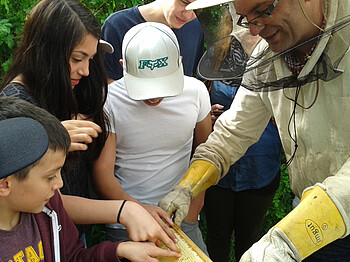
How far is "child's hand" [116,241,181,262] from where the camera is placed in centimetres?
205

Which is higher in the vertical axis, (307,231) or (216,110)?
(307,231)

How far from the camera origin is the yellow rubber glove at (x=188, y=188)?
2512 mm

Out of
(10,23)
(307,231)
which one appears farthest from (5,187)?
(10,23)

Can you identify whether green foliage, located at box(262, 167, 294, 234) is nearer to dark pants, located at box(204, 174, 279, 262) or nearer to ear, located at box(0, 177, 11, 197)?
dark pants, located at box(204, 174, 279, 262)

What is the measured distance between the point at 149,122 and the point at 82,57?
0.57m

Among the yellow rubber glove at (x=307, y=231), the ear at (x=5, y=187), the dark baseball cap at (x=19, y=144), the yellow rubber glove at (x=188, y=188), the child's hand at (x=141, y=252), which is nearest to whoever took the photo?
the dark baseball cap at (x=19, y=144)

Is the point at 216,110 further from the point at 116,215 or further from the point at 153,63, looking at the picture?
the point at 116,215

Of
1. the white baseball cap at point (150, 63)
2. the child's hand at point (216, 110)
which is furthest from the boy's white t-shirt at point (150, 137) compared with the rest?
the child's hand at point (216, 110)

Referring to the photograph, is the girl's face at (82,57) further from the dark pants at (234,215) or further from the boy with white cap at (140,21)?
the dark pants at (234,215)

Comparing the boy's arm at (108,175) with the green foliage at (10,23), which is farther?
the green foliage at (10,23)

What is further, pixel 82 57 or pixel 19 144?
pixel 82 57

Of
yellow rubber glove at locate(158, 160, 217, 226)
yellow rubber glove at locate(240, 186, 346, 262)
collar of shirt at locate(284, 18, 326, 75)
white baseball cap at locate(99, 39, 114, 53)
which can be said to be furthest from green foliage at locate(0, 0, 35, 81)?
yellow rubber glove at locate(240, 186, 346, 262)

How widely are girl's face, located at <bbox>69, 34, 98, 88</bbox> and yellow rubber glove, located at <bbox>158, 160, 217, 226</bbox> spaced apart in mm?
870

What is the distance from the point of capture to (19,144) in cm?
154
